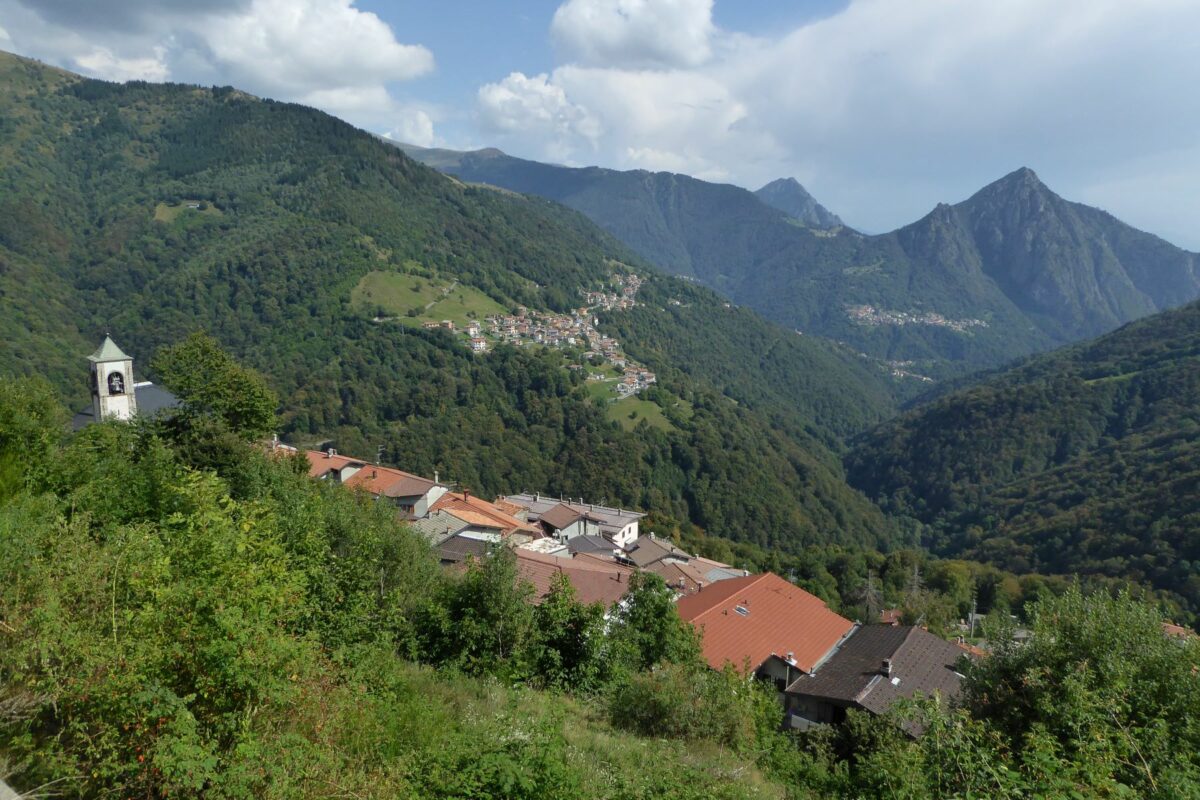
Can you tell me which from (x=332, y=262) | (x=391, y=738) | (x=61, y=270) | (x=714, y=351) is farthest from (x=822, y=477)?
(x=61, y=270)

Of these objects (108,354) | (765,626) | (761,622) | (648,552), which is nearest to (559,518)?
(648,552)

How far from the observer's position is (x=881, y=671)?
2016 cm

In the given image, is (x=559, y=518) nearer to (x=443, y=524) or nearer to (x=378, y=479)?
(x=378, y=479)

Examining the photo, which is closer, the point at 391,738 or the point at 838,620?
the point at 391,738

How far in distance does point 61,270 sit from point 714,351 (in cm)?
13570

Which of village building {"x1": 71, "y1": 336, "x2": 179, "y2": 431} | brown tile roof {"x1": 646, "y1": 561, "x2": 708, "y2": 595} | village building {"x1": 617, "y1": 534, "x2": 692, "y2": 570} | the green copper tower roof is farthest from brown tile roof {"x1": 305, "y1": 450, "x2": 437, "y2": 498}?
brown tile roof {"x1": 646, "y1": 561, "x2": 708, "y2": 595}

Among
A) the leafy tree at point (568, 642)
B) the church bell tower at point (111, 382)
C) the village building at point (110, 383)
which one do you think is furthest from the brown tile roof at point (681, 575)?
the church bell tower at point (111, 382)

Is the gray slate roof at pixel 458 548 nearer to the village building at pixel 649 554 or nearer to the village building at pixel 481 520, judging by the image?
the village building at pixel 481 520

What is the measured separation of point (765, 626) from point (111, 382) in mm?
40968

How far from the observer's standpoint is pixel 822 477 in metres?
100

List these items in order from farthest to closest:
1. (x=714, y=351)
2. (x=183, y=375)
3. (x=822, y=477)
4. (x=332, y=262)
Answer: (x=714, y=351), (x=332, y=262), (x=822, y=477), (x=183, y=375)

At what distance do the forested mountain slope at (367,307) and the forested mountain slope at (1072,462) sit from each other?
14656mm

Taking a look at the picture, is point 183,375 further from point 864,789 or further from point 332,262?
point 332,262

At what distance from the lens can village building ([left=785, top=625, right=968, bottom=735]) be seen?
1906 cm
